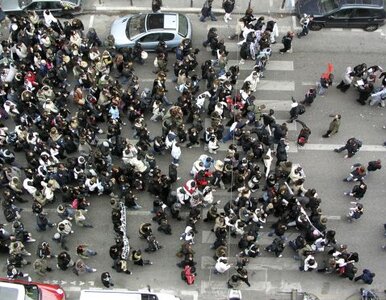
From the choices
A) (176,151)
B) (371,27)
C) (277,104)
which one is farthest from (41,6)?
(371,27)

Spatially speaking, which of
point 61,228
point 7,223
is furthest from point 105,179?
point 7,223

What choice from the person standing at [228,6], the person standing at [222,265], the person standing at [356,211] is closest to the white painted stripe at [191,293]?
the person standing at [222,265]

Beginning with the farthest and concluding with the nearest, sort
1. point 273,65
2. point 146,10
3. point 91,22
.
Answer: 1. point 146,10
2. point 91,22
3. point 273,65

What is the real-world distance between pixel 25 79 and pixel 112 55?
3.88 m

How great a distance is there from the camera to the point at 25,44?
22.6m

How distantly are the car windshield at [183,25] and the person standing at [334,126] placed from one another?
7103 millimetres

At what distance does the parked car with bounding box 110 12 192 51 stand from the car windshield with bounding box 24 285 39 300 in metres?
10.8

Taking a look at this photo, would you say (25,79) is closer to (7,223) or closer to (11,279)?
(7,223)

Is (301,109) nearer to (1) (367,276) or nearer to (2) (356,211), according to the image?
(2) (356,211)

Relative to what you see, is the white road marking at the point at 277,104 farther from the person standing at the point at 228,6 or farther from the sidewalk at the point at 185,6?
the sidewalk at the point at 185,6

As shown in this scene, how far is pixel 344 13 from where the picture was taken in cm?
2473

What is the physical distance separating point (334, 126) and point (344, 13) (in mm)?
6104

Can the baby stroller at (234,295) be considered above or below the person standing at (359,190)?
below

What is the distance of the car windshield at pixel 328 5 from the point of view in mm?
24844
